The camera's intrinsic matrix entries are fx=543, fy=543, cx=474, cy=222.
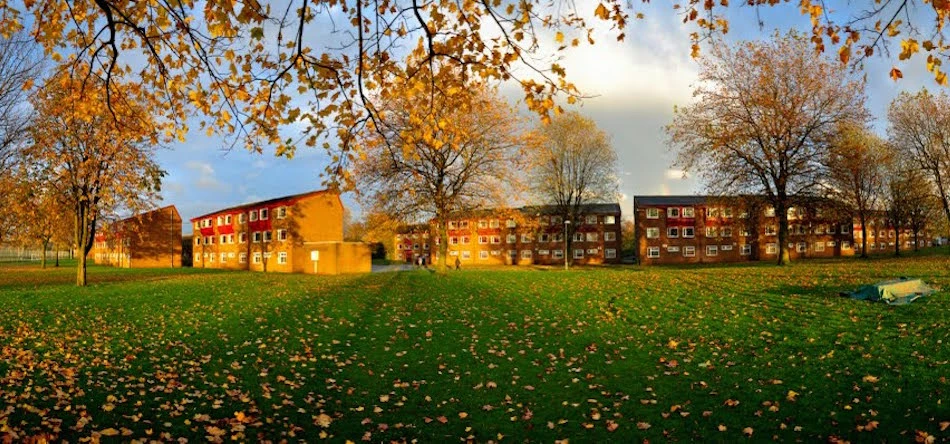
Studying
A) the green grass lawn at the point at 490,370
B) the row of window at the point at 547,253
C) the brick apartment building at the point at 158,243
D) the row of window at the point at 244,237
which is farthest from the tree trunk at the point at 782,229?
the brick apartment building at the point at 158,243

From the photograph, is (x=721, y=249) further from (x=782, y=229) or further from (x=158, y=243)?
(x=158, y=243)

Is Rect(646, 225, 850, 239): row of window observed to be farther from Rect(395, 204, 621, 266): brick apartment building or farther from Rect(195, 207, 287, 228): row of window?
Rect(195, 207, 287, 228): row of window

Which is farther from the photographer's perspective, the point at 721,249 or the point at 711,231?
the point at 721,249

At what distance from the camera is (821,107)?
37.7m

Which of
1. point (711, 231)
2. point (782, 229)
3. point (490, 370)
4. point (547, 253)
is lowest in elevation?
point (490, 370)

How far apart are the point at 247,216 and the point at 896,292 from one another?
66.3m

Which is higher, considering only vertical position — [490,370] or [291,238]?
[291,238]

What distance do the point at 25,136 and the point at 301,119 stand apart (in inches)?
907

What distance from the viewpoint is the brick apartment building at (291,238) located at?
54750 millimetres

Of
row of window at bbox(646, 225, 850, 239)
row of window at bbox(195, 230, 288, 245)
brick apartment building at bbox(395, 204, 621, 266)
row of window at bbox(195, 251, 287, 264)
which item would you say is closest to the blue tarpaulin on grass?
row of window at bbox(195, 230, 288, 245)

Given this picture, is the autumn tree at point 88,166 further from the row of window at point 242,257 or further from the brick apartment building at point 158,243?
the brick apartment building at point 158,243

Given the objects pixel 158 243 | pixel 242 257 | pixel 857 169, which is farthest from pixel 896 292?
pixel 158 243

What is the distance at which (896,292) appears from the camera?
1684cm

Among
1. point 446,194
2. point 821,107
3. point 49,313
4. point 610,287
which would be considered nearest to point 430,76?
point 49,313
